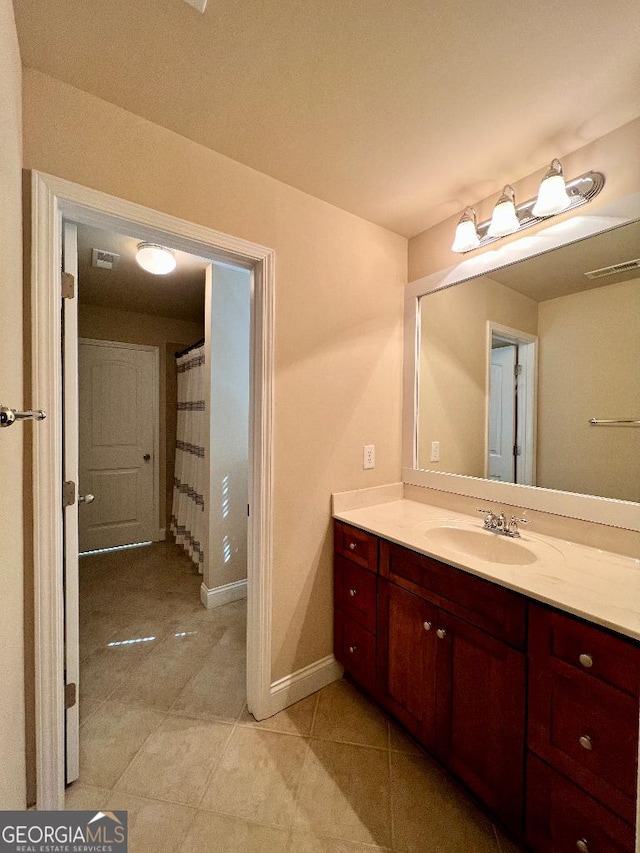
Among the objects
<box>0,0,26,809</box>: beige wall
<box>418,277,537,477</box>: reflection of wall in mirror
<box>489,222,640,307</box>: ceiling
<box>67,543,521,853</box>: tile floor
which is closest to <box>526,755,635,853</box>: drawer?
<box>67,543,521,853</box>: tile floor

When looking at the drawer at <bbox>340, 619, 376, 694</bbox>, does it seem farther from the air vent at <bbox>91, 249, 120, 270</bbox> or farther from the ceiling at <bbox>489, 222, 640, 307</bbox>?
the air vent at <bbox>91, 249, 120, 270</bbox>

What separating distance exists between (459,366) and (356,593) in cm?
128

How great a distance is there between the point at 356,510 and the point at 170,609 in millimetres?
A: 1623

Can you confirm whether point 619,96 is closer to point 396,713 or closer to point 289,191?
point 289,191

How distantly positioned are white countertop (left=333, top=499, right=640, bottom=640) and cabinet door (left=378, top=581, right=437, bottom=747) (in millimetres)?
231

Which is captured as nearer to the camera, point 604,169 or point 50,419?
point 50,419

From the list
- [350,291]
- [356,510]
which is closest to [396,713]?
[356,510]

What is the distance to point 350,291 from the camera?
1.77 meters

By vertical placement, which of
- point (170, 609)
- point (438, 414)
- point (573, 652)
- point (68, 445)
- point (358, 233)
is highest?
point (358, 233)

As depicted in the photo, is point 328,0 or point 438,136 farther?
point 438,136

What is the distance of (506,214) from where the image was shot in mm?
1403

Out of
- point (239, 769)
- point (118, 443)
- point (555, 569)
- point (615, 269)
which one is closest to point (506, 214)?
point (615, 269)

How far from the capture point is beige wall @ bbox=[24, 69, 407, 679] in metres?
1.15

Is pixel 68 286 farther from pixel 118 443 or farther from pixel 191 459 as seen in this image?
pixel 118 443
